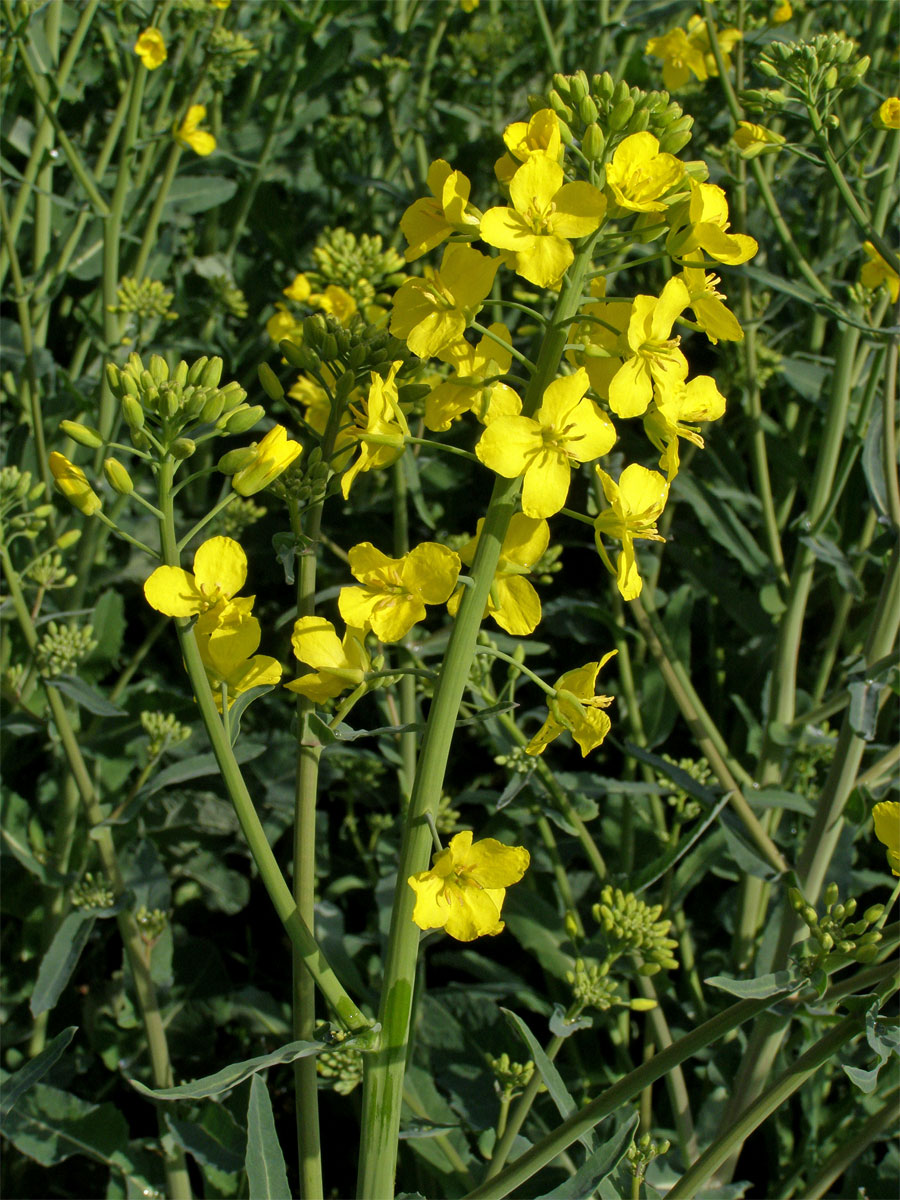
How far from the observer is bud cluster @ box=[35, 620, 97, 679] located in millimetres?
2279

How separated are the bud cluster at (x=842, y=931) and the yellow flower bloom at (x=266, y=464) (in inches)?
39.8

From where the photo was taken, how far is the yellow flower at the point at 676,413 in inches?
52.2

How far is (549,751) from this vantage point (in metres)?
3.12

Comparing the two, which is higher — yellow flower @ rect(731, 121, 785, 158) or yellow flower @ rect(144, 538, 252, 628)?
yellow flower @ rect(731, 121, 785, 158)

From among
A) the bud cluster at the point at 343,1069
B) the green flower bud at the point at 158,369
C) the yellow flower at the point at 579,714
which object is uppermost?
the green flower bud at the point at 158,369

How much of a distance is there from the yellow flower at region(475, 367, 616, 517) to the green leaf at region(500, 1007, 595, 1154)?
717 mm

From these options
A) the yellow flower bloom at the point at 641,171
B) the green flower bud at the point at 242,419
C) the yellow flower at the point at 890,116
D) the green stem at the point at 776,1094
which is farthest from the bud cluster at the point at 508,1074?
the yellow flower at the point at 890,116

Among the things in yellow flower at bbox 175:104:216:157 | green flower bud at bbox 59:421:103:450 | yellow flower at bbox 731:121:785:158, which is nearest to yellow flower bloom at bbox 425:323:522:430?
green flower bud at bbox 59:421:103:450

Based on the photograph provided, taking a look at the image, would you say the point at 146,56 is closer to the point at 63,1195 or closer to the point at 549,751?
the point at 549,751

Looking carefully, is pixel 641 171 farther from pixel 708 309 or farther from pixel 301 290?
pixel 301 290

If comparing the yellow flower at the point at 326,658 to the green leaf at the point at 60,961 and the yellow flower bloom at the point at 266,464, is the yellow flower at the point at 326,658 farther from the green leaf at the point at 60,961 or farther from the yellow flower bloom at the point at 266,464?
the green leaf at the point at 60,961

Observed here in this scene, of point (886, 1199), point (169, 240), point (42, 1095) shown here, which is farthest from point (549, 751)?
point (169, 240)

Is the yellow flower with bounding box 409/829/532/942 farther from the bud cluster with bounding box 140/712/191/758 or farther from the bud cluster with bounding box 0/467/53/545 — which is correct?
the bud cluster with bounding box 0/467/53/545

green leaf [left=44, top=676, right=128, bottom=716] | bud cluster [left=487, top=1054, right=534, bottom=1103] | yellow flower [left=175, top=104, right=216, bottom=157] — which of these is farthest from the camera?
yellow flower [left=175, top=104, right=216, bottom=157]
